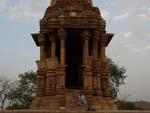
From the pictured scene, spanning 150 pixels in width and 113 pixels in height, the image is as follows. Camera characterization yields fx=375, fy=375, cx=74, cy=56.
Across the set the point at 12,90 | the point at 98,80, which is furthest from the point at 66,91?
the point at 12,90

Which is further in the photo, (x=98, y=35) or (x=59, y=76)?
(x=98, y=35)

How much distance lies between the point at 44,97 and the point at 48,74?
1.76 meters

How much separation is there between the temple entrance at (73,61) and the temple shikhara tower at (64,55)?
50cm

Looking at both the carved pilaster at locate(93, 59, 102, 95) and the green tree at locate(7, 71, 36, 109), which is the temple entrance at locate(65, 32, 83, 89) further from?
the green tree at locate(7, 71, 36, 109)

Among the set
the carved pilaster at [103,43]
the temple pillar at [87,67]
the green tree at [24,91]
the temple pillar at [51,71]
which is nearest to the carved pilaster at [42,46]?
the temple pillar at [51,71]

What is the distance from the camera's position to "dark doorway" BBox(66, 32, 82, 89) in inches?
1260

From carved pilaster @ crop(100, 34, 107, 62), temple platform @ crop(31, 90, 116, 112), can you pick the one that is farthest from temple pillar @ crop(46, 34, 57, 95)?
carved pilaster @ crop(100, 34, 107, 62)

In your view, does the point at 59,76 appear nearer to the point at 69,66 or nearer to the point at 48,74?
the point at 48,74

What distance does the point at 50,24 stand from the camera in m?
29.1

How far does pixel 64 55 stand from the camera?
28422 millimetres

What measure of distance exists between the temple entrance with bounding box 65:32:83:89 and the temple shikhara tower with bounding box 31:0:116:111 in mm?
499

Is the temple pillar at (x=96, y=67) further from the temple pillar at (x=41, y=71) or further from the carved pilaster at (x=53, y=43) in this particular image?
the temple pillar at (x=41, y=71)

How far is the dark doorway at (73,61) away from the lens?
32.0 m

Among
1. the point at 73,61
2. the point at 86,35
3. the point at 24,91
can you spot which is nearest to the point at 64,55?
the point at 86,35
